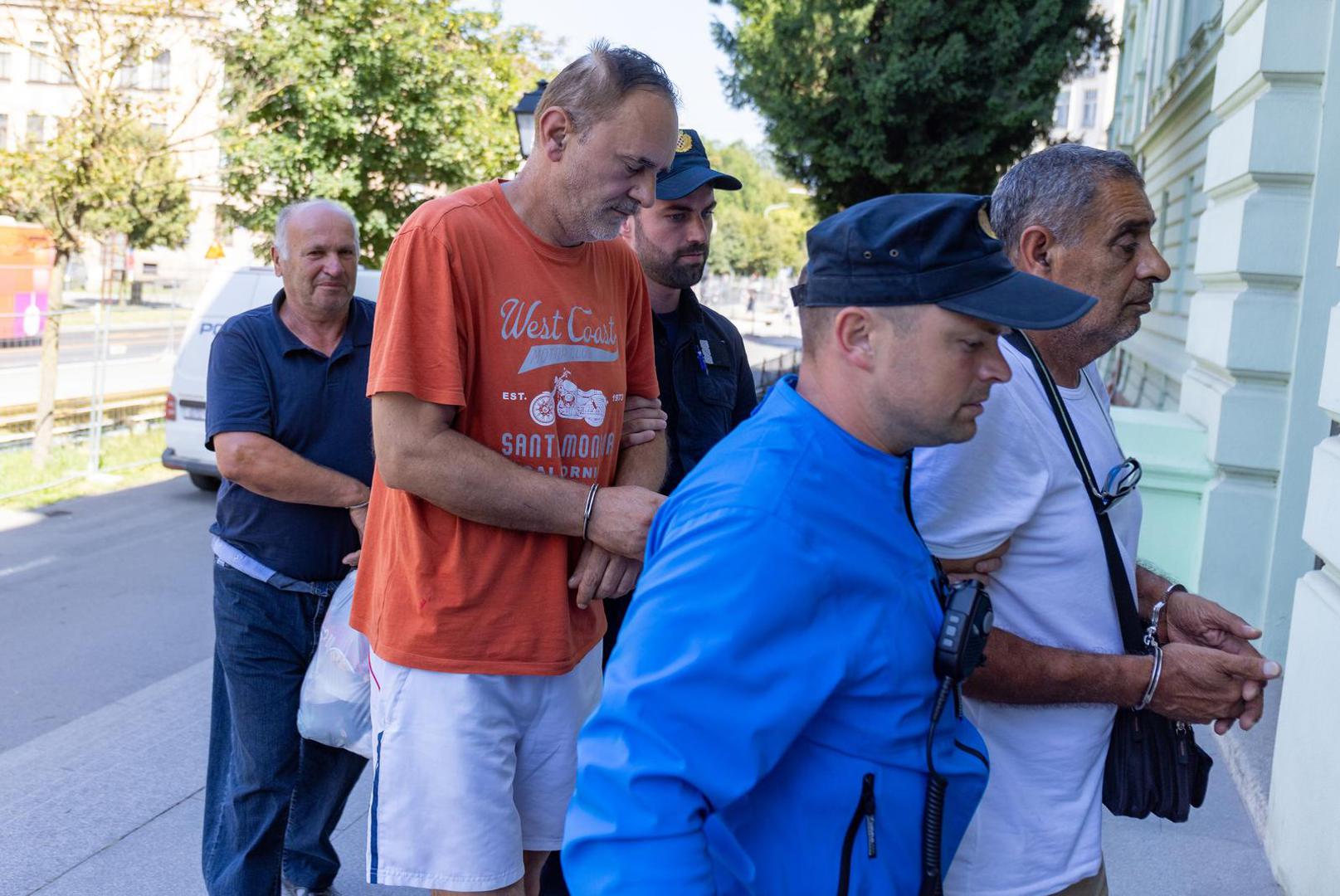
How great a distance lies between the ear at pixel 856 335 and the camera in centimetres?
151

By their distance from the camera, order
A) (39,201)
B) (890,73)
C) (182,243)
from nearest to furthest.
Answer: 1. (39,201)
2. (890,73)
3. (182,243)

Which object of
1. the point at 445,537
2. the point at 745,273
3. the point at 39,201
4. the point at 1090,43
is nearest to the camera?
the point at 445,537

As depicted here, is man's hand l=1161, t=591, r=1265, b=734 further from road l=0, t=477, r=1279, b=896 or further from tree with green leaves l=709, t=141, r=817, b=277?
tree with green leaves l=709, t=141, r=817, b=277

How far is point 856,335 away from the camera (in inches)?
60.1

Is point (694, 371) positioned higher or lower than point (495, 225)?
lower

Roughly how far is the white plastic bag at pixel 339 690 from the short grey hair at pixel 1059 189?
1.84m

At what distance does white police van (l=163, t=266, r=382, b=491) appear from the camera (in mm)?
10789

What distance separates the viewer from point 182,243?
54406 millimetres

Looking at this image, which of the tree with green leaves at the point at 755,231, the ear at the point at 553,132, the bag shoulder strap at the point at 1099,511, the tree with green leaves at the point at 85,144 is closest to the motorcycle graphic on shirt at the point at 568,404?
the ear at the point at 553,132

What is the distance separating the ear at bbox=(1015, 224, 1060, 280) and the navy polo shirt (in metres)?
1.90

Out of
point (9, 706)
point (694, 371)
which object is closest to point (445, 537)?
point (694, 371)

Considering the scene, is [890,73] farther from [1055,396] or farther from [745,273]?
[745,273]

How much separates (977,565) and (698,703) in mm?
731

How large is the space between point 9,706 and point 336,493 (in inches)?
140
